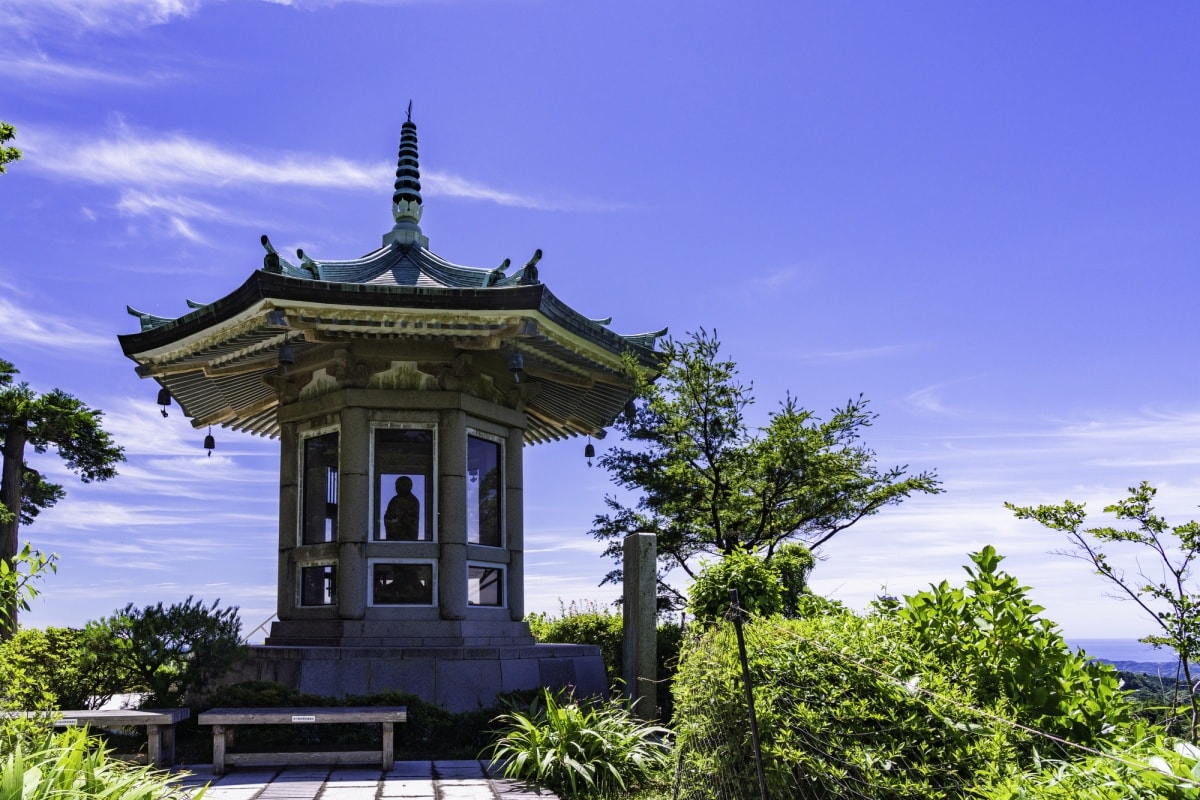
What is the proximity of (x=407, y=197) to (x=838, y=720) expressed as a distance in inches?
401

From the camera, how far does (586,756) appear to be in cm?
728

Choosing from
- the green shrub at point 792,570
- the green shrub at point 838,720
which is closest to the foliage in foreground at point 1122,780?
the green shrub at point 838,720

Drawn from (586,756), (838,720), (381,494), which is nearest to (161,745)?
(381,494)


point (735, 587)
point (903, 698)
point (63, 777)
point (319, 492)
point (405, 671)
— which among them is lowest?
point (63, 777)

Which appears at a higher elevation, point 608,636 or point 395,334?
point 395,334

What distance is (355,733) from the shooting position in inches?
359

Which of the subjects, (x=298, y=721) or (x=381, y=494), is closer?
(x=298, y=721)

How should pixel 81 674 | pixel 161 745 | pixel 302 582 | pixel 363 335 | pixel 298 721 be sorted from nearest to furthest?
pixel 298 721, pixel 161 745, pixel 81 674, pixel 363 335, pixel 302 582

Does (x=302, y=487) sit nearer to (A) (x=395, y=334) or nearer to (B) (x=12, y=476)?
(A) (x=395, y=334)

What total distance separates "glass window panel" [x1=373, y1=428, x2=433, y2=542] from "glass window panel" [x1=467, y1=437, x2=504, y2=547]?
615mm

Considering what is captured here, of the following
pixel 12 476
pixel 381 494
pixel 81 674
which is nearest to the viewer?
pixel 81 674

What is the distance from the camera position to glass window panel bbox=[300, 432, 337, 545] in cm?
1155

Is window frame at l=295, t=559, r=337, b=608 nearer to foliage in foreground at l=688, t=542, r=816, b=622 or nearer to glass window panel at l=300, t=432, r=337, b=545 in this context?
glass window panel at l=300, t=432, r=337, b=545

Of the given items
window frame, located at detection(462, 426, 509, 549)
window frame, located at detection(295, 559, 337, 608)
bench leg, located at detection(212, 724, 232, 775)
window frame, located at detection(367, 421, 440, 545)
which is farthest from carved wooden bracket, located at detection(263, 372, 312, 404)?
bench leg, located at detection(212, 724, 232, 775)
